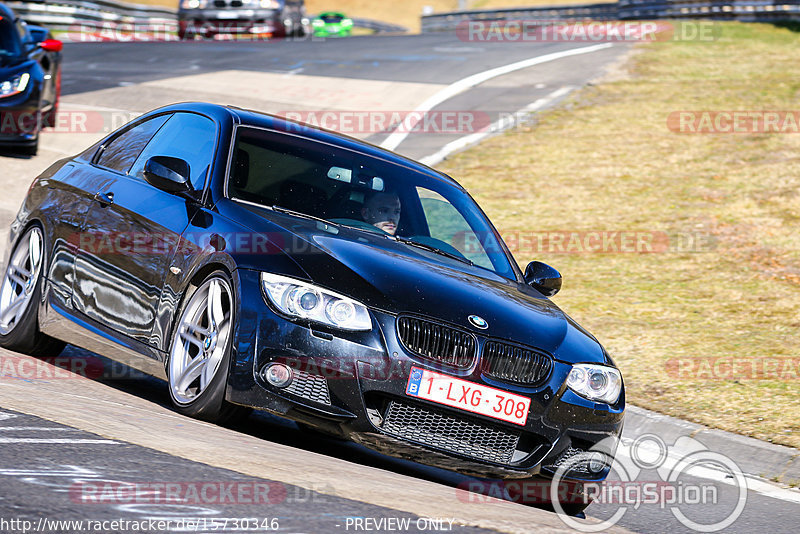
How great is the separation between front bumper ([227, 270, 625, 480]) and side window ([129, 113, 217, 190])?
1223 mm

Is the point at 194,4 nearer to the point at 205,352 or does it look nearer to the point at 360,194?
the point at 360,194

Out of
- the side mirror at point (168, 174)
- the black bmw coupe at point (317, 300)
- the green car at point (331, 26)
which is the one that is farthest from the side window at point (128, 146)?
the green car at point (331, 26)

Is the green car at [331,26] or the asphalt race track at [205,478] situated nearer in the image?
the asphalt race track at [205,478]

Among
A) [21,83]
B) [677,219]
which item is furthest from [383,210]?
[21,83]

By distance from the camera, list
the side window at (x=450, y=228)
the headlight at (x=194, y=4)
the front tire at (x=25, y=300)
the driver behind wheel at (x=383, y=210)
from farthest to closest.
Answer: the headlight at (x=194, y=4) → the front tire at (x=25, y=300) → the side window at (x=450, y=228) → the driver behind wheel at (x=383, y=210)

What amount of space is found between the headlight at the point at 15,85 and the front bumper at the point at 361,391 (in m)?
8.40

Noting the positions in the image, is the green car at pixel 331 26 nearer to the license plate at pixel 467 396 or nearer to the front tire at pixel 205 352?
the front tire at pixel 205 352

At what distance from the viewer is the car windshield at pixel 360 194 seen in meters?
6.11

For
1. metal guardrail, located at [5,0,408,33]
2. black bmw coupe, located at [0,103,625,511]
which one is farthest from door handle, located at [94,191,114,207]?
metal guardrail, located at [5,0,408,33]

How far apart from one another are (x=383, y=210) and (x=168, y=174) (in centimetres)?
119

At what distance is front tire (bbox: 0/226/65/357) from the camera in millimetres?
6910

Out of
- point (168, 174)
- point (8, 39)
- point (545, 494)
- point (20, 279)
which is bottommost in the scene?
point (545, 494)

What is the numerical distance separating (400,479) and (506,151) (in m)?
11.7

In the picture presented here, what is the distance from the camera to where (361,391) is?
5.03 m
